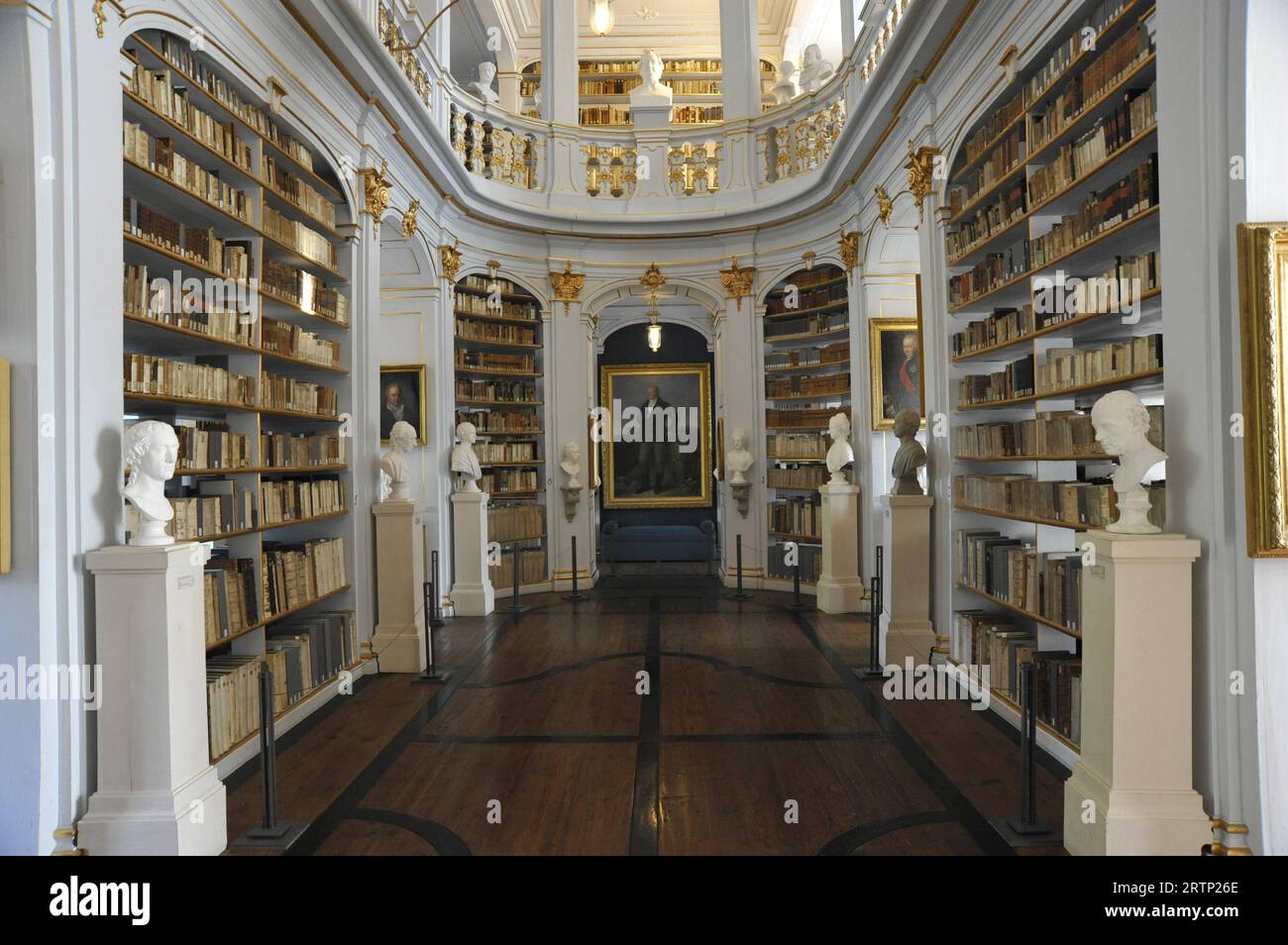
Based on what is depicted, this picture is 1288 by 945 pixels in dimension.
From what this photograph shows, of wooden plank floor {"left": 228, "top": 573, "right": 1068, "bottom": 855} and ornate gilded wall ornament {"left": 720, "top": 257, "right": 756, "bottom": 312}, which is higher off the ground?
ornate gilded wall ornament {"left": 720, "top": 257, "right": 756, "bottom": 312}

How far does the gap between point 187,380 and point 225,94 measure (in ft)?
5.48

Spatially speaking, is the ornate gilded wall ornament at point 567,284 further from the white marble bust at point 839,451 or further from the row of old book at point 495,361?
the white marble bust at point 839,451

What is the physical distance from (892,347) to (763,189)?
275 cm

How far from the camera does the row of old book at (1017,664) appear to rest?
13.7 feet

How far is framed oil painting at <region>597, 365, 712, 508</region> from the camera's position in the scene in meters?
12.8

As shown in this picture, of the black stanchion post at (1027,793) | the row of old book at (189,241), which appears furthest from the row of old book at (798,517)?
the row of old book at (189,241)

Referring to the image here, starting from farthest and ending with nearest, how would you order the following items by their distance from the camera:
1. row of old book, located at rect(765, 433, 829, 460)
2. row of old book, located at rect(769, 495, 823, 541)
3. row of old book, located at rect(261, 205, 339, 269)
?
row of old book, located at rect(765, 433, 829, 460) → row of old book, located at rect(769, 495, 823, 541) → row of old book, located at rect(261, 205, 339, 269)

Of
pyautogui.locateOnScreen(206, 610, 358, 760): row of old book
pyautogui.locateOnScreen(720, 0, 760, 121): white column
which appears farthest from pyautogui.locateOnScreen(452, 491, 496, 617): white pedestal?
pyautogui.locateOnScreen(720, 0, 760, 121): white column

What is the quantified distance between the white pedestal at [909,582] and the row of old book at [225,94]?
16.3ft

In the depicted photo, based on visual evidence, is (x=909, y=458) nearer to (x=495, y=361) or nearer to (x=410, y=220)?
(x=410, y=220)

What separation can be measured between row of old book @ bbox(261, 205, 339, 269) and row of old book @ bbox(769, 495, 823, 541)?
5661 mm

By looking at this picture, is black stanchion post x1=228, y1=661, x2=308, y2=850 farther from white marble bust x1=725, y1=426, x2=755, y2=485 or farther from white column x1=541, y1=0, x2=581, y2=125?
white column x1=541, y1=0, x2=581, y2=125

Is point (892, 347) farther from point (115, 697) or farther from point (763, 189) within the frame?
point (115, 697)

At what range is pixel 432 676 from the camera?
594 centimetres
